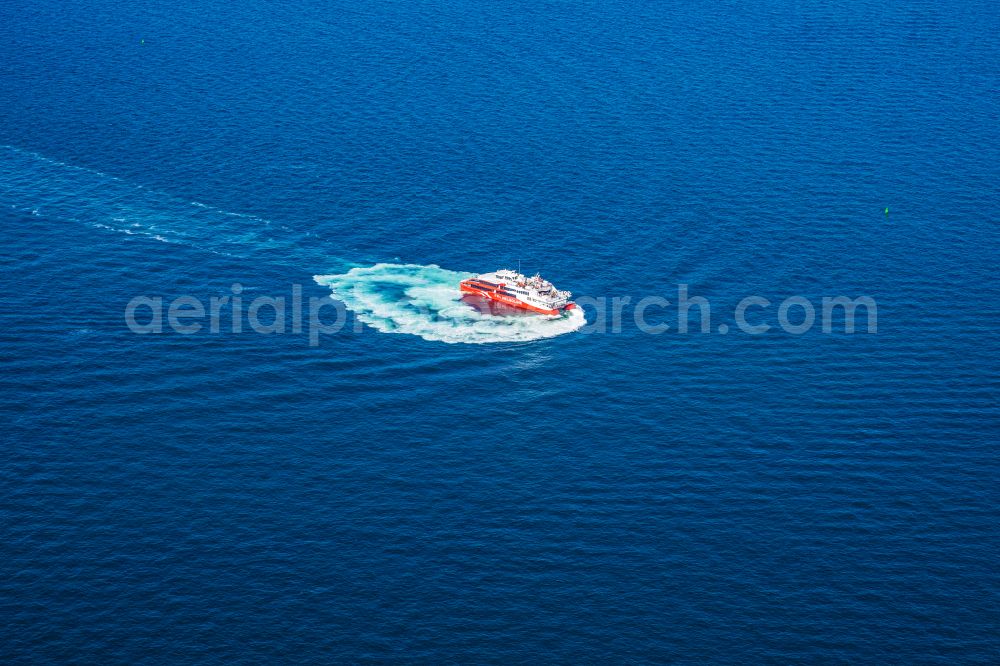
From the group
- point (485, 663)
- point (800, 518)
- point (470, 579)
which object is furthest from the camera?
point (800, 518)

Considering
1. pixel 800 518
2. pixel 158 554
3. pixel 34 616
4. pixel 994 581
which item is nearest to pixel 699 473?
pixel 800 518

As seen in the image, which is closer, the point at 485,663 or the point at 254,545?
the point at 485,663

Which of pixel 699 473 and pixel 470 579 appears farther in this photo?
pixel 699 473

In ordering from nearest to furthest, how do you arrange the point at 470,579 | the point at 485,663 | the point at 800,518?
the point at 485,663 < the point at 470,579 < the point at 800,518

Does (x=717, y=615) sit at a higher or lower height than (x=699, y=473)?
lower

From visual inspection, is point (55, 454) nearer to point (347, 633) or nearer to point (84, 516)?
point (84, 516)

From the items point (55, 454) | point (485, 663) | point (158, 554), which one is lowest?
point (485, 663)

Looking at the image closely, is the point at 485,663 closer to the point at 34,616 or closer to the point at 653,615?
the point at 653,615

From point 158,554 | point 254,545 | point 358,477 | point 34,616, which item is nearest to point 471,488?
point 358,477

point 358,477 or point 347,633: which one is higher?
point 358,477
